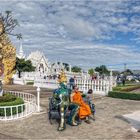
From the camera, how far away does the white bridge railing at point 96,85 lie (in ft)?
82.4

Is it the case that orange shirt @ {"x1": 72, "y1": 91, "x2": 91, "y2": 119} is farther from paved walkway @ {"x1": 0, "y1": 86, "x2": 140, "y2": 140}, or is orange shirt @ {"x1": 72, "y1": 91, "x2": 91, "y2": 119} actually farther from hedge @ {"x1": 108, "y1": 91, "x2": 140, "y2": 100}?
hedge @ {"x1": 108, "y1": 91, "x2": 140, "y2": 100}

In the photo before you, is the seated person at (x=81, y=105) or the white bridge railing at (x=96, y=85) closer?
the seated person at (x=81, y=105)

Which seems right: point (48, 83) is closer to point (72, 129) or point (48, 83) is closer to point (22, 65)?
point (72, 129)

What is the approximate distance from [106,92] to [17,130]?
13274 millimetres

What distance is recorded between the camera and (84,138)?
1085cm

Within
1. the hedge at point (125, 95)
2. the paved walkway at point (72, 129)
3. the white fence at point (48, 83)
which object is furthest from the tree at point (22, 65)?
the paved walkway at point (72, 129)

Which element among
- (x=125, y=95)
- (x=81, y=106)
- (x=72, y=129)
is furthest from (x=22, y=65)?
(x=72, y=129)

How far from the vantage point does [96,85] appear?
26094mm

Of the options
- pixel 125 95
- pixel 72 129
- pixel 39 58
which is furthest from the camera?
pixel 39 58

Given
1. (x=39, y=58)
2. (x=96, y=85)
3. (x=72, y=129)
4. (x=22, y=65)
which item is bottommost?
(x=72, y=129)

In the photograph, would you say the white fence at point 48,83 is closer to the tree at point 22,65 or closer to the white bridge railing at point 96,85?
the white bridge railing at point 96,85

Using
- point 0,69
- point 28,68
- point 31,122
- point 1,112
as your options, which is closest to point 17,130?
point 31,122

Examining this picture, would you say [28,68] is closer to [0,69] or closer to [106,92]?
[106,92]

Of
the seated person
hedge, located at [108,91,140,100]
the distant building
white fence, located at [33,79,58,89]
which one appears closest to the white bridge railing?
hedge, located at [108,91,140,100]
